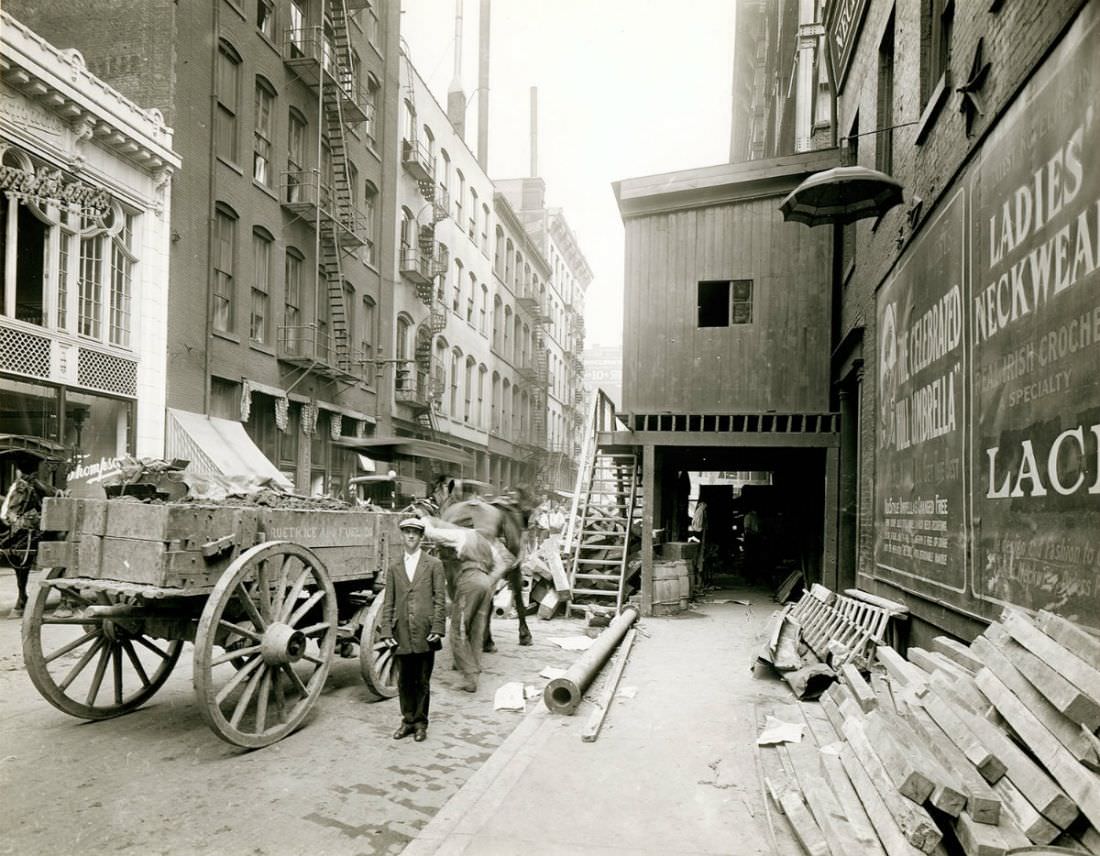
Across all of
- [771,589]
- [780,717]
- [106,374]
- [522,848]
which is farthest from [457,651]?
[771,589]

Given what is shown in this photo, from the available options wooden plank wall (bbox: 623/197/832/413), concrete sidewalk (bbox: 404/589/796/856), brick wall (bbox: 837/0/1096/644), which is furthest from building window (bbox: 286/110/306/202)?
concrete sidewalk (bbox: 404/589/796/856)

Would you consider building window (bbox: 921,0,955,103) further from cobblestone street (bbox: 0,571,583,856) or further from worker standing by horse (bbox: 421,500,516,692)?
cobblestone street (bbox: 0,571,583,856)

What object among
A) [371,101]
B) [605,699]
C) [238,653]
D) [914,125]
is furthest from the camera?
[371,101]

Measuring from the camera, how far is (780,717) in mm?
6668

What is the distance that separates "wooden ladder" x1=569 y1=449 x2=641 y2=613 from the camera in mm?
13492

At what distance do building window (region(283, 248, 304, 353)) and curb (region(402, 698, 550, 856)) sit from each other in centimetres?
1558

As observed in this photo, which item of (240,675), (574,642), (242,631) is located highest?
(242,631)

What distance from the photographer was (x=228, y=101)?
59.2 feet

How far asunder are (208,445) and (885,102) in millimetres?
13020

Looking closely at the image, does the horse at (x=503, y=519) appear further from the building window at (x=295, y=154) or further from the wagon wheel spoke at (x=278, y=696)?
the building window at (x=295, y=154)

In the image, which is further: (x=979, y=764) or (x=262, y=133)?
(x=262, y=133)

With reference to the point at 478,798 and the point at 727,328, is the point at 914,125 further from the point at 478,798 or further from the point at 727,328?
the point at 478,798

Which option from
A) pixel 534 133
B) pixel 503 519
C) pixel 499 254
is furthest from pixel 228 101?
pixel 534 133

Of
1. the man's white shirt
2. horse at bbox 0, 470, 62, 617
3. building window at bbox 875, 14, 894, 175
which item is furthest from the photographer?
horse at bbox 0, 470, 62, 617
